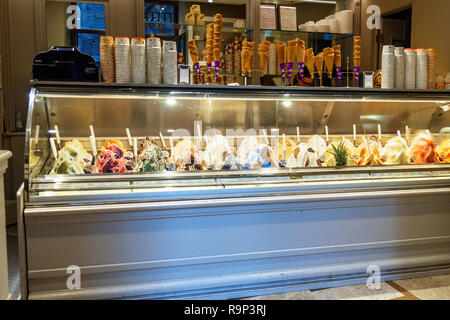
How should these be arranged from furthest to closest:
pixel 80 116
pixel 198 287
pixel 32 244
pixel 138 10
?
pixel 138 10, pixel 80 116, pixel 198 287, pixel 32 244

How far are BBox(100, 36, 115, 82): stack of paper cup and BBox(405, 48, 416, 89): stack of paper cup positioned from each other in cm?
214

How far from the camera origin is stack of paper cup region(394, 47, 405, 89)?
3.01 metres

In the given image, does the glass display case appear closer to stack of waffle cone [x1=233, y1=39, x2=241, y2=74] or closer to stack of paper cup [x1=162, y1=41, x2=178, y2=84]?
stack of paper cup [x1=162, y1=41, x2=178, y2=84]

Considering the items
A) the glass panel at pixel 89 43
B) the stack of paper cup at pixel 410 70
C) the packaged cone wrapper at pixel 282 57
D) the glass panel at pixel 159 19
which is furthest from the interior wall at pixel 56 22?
the stack of paper cup at pixel 410 70

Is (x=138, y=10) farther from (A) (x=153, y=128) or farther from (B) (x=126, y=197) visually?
(B) (x=126, y=197)

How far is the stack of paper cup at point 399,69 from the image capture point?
9.88 feet

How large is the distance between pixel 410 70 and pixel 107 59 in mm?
2189

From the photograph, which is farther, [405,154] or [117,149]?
[405,154]

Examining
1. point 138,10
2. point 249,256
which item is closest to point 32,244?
point 249,256

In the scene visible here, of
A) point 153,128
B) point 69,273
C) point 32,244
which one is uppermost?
point 153,128

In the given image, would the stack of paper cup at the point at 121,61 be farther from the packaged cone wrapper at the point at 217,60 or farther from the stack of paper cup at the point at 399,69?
the stack of paper cup at the point at 399,69

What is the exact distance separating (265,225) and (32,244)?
1.35 metres

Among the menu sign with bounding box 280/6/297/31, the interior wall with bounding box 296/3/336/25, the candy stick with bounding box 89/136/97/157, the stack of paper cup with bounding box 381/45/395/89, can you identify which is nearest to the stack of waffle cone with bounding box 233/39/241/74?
the menu sign with bounding box 280/6/297/31

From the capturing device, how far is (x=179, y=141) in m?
2.78
